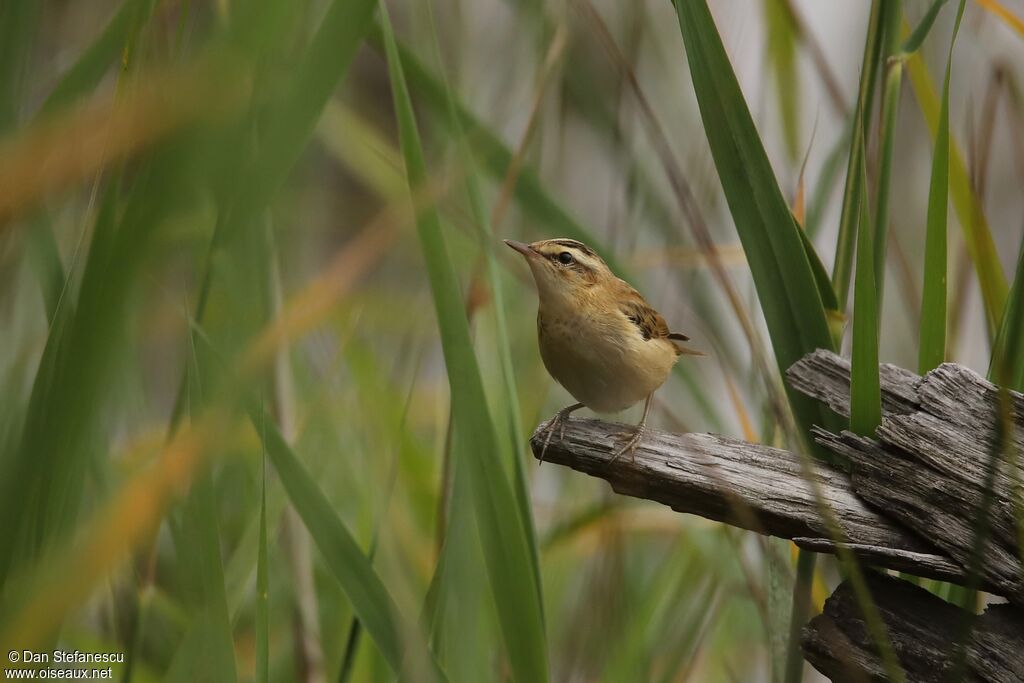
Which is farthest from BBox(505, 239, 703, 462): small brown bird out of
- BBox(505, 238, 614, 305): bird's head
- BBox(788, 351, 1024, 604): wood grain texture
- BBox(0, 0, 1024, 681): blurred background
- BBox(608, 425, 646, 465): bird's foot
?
BBox(788, 351, 1024, 604): wood grain texture

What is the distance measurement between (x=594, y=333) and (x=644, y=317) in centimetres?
13

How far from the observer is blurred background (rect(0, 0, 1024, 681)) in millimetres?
588

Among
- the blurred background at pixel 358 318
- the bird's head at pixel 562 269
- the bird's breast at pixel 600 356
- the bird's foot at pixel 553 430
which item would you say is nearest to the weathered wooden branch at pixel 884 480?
the bird's foot at pixel 553 430

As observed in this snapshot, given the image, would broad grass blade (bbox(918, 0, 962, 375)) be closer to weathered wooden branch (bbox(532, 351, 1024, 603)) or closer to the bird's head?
weathered wooden branch (bbox(532, 351, 1024, 603))

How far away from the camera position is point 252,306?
2.22 feet

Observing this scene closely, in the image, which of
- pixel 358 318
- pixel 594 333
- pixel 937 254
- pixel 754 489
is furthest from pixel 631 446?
pixel 358 318

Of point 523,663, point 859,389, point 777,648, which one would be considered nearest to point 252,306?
point 523,663

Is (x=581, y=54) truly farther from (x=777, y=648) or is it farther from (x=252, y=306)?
(x=252, y=306)

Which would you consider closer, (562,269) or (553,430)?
(553,430)

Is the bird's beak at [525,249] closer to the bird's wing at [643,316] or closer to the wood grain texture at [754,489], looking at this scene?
the bird's wing at [643,316]

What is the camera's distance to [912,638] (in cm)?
121

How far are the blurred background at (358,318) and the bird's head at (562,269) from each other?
11cm

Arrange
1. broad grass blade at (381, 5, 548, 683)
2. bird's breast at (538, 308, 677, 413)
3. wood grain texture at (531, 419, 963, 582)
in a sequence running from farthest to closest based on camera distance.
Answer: bird's breast at (538, 308, 677, 413)
wood grain texture at (531, 419, 963, 582)
broad grass blade at (381, 5, 548, 683)

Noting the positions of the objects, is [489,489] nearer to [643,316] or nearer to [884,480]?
[884,480]
